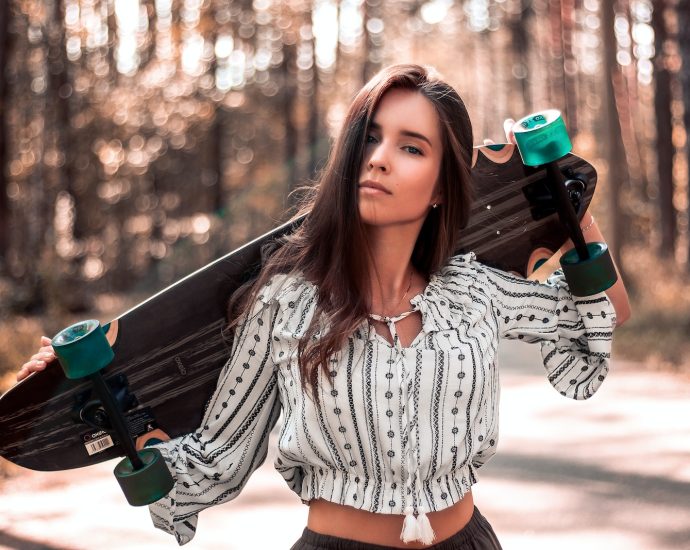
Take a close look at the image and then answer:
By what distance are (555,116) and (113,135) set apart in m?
23.6

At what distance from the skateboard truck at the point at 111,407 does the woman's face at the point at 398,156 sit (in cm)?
71

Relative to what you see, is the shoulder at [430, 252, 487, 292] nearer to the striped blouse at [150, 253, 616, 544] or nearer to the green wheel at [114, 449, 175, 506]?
the striped blouse at [150, 253, 616, 544]

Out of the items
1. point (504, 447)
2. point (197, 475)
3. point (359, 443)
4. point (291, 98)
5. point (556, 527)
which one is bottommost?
point (291, 98)

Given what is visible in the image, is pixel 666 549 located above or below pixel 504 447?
above

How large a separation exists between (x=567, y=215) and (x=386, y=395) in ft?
2.62

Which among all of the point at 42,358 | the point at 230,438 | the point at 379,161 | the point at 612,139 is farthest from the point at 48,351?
the point at 612,139

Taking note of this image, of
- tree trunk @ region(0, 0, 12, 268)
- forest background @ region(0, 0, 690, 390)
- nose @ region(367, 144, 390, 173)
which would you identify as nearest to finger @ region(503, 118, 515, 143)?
nose @ region(367, 144, 390, 173)

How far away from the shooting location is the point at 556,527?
16.4 ft

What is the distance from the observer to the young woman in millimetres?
2254

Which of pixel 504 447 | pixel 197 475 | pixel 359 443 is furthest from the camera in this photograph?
pixel 504 447

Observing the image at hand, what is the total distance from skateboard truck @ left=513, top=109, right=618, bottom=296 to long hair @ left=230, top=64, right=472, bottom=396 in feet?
0.56

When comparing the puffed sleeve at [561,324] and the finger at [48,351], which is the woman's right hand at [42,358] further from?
the puffed sleeve at [561,324]

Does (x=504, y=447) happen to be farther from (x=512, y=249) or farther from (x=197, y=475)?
(x=197, y=475)

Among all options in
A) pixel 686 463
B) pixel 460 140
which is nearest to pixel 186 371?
pixel 460 140
